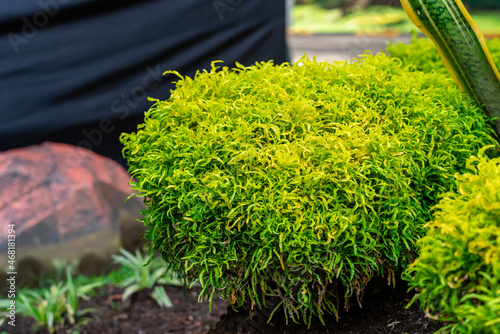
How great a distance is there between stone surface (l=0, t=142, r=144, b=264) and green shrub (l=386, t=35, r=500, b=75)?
2.12 meters

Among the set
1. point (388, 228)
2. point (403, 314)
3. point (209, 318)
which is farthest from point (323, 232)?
point (209, 318)

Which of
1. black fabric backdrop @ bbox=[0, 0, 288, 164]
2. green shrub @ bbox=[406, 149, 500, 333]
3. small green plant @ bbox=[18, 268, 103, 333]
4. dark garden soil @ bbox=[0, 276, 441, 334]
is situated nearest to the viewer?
green shrub @ bbox=[406, 149, 500, 333]

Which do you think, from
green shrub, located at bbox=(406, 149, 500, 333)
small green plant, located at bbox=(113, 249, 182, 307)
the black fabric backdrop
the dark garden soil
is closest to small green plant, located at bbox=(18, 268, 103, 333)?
the dark garden soil

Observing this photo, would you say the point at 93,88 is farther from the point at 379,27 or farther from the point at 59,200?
the point at 379,27

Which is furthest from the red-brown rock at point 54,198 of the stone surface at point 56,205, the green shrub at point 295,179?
the green shrub at point 295,179

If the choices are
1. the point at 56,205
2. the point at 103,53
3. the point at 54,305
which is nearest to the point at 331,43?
the point at 103,53

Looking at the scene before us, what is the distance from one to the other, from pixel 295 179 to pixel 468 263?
1.79 feet

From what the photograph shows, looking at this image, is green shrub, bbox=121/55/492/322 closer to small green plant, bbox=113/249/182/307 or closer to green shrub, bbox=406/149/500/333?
green shrub, bbox=406/149/500/333

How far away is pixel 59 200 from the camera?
3.21 m

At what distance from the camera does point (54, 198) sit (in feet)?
10.6

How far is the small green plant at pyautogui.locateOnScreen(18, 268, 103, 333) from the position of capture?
9.37 ft

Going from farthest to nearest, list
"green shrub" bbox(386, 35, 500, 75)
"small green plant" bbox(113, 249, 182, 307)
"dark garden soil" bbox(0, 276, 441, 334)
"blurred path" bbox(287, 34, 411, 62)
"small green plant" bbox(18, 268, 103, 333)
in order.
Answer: "blurred path" bbox(287, 34, 411, 62), "small green plant" bbox(113, 249, 182, 307), "small green plant" bbox(18, 268, 103, 333), "green shrub" bbox(386, 35, 500, 75), "dark garden soil" bbox(0, 276, 441, 334)

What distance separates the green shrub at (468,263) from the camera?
1063 mm

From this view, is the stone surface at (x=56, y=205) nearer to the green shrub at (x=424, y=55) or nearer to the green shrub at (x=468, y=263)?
the green shrub at (x=424, y=55)
